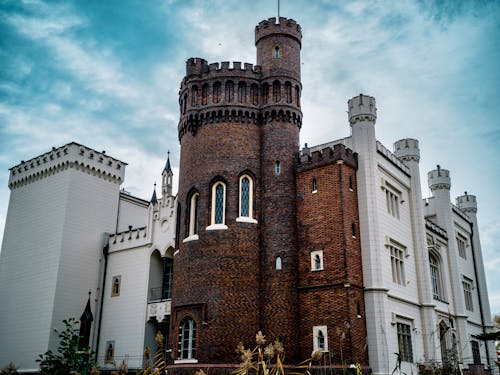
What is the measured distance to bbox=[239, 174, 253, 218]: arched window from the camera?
93.4 ft

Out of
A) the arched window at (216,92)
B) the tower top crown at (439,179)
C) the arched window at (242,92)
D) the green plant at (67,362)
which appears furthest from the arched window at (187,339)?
A: the tower top crown at (439,179)

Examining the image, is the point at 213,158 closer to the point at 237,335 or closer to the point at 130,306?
the point at 237,335

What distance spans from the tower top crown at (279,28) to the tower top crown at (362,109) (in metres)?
5.50

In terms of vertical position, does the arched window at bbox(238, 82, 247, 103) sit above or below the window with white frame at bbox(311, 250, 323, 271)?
above

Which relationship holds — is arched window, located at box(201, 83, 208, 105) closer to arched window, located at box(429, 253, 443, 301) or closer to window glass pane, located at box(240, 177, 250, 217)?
window glass pane, located at box(240, 177, 250, 217)

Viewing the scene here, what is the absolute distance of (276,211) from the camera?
28453 mm

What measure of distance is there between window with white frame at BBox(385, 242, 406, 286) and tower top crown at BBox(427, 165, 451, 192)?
1097cm

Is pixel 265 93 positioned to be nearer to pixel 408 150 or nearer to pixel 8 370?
pixel 408 150

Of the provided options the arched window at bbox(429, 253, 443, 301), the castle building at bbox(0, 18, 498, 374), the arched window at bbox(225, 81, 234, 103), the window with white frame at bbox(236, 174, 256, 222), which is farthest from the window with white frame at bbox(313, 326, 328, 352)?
the arched window at bbox(429, 253, 443, 301)

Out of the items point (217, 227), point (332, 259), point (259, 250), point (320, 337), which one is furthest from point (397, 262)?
point (217, 227)

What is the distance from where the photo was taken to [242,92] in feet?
100

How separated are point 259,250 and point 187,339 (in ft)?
18.9

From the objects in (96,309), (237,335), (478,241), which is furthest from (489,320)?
(96,309)

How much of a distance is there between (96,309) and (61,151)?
39.5 ft
